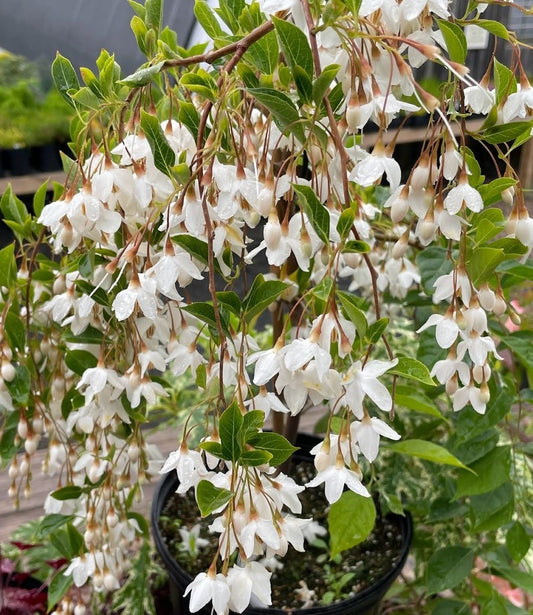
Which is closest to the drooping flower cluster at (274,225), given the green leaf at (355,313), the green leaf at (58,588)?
the green leaf at (355,313)

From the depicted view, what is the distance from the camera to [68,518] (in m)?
0.74

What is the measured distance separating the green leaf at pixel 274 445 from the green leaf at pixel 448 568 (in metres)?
0.46

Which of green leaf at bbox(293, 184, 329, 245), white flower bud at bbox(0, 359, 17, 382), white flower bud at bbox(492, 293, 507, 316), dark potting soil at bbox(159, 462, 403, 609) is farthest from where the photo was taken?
dark potting soil at bbox(159, 462, 403, 609)

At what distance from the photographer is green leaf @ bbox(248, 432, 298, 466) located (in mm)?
442

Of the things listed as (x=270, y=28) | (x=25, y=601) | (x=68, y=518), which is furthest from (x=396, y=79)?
(x=25, y=601)

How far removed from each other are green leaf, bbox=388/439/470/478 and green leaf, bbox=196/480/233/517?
0.24 metres

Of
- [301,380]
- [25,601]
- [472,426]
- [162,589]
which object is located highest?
[301,380]

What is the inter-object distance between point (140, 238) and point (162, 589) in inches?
28.8

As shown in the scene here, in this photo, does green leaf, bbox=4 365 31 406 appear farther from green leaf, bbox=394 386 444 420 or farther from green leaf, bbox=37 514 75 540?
green leaf, bbox=394 386 444 420

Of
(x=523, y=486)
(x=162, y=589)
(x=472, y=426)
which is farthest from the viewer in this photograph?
(x=162, y=589)

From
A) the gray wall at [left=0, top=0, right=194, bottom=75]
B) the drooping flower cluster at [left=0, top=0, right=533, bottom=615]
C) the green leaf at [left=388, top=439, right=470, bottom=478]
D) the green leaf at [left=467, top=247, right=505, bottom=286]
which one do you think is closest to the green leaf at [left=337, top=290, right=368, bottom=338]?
the drooping flower cluster at [left=0, top=0, right=533, bottom=615]

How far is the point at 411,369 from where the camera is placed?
44 cm

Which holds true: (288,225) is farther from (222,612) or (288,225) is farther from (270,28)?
(222,612)

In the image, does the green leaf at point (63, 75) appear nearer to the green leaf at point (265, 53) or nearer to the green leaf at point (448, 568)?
the green leaf at point (265, 53)
